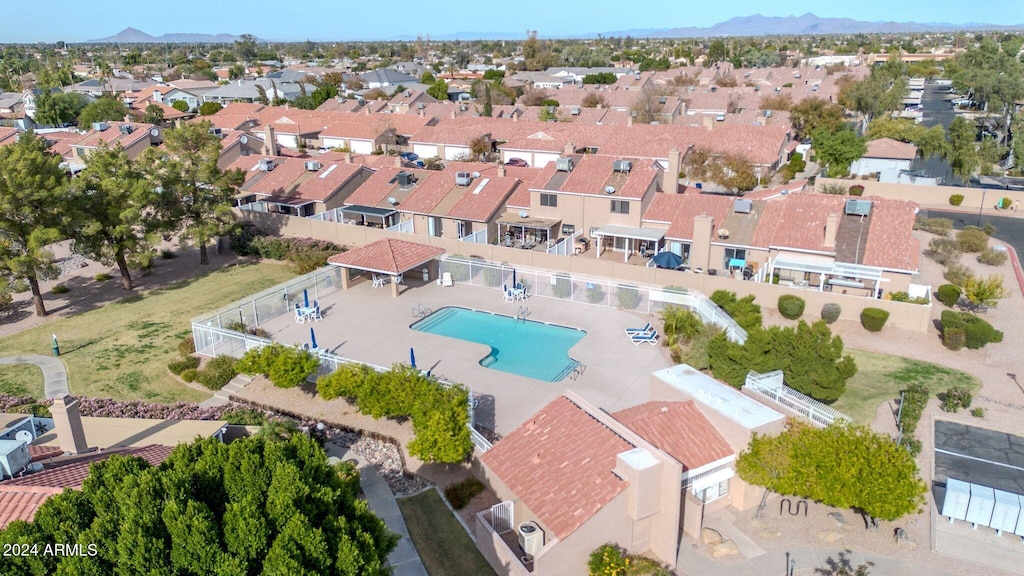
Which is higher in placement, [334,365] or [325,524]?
[325,524]

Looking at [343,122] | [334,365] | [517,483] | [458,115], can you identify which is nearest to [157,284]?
[334,365]

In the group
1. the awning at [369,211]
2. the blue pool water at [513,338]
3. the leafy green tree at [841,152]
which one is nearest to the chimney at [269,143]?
the awning at [369,211]

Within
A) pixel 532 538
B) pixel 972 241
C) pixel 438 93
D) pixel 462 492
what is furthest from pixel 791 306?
pixel 438 93

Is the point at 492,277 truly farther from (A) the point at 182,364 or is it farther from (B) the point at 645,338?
(A) the point at 182,364

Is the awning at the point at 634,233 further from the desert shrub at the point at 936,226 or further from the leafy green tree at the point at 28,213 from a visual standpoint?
the leafy green tree at the point at 28,213

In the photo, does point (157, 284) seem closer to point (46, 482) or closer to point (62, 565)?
point (46, 482)
